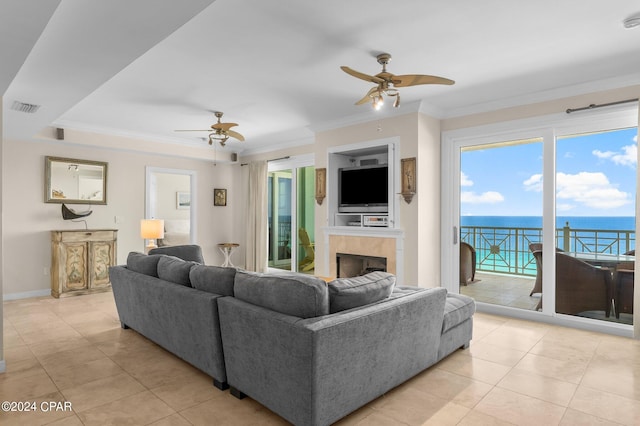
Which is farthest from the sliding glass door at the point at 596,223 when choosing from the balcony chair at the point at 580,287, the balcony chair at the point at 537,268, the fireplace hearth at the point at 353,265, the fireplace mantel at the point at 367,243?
the fireplace hearth at the point at 353,265

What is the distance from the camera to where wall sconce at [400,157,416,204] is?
15.4ft

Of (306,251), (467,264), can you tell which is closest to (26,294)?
(306,251)

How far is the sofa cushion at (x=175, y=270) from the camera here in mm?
3047

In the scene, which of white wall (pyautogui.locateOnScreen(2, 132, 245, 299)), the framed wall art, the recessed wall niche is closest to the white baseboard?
white wall (pyautogui.locateOnScreen(2, 132, 245, 299))

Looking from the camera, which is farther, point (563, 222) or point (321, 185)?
point (321, 185)

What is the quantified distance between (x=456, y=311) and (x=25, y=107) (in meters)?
4.58

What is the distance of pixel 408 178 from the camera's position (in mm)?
4754

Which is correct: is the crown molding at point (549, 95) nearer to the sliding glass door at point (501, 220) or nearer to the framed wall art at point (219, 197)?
the sliding glass door at point (501, 220)

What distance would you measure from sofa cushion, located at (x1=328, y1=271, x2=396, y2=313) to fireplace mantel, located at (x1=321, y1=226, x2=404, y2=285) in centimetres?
230

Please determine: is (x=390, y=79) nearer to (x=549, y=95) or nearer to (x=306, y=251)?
(x=549, y=95)

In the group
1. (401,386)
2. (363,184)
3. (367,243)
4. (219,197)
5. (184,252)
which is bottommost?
(401,386)

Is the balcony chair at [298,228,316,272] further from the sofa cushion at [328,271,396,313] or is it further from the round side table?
the sofa cushion at [328,271,396,313]

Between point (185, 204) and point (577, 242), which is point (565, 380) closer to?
point (577, 242)

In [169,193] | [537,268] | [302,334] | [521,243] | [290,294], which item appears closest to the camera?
[302,334]
